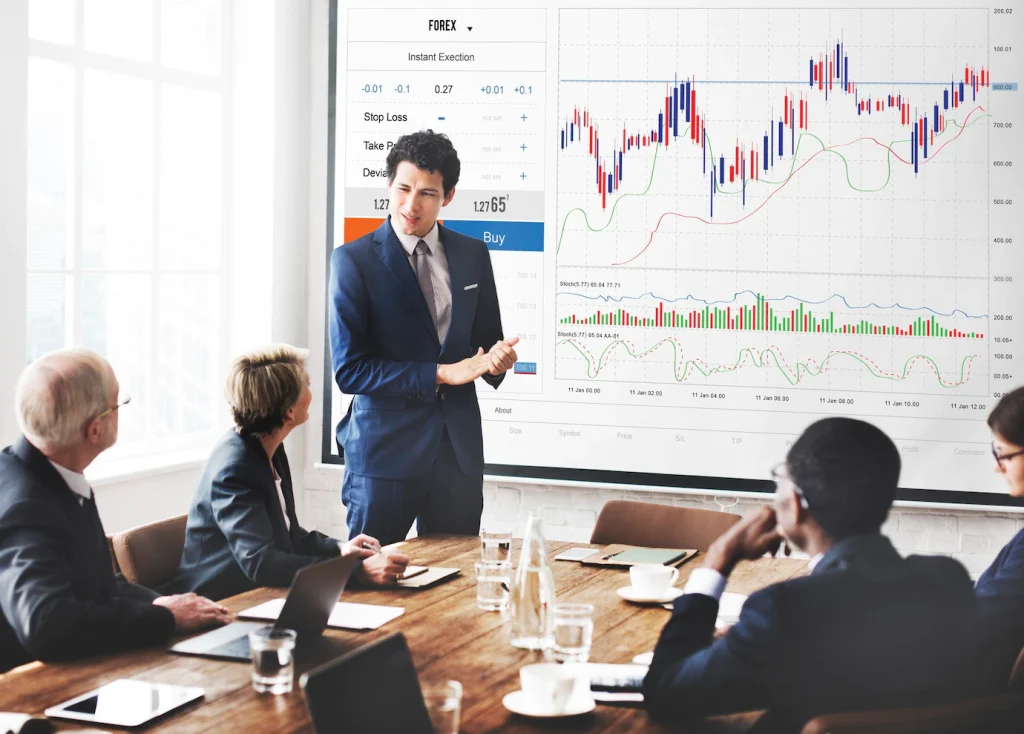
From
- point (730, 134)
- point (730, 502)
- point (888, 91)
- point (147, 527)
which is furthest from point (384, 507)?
point (888, 91)

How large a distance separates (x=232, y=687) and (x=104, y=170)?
3045 mm

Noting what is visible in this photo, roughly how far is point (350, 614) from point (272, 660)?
0.51 meters

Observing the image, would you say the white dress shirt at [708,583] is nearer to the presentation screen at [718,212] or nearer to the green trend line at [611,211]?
the presentation screen at [718,212]

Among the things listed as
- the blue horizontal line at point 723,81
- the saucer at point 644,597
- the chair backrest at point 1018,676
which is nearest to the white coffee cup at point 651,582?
the saucer at point 644,597

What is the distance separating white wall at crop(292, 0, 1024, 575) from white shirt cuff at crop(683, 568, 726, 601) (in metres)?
2.80

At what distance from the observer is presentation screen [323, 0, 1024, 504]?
4473mm

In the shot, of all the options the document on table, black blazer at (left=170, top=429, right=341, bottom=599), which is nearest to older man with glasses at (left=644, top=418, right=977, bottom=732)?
the document on table

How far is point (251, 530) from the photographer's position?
105 inches

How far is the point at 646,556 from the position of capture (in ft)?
10.1

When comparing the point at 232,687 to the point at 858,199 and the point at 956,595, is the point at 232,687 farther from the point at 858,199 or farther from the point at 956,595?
the point at 858,199

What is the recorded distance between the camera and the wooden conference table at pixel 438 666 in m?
1.78

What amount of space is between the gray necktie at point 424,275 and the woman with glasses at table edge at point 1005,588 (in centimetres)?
191

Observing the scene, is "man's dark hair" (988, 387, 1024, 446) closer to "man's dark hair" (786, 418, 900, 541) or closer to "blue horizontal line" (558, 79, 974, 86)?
"man's dark hair" (786, 418, 900, 541)

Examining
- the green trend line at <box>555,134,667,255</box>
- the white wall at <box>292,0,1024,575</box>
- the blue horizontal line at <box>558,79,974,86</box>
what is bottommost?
the white wall at <box>292,0,1024,575</box>
